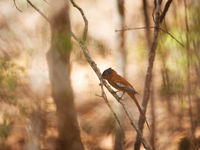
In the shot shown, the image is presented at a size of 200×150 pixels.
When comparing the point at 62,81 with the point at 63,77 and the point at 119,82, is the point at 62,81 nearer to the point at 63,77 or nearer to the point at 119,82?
the point at 63,77

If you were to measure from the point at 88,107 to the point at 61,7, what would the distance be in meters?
3.60

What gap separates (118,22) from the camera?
157 inches

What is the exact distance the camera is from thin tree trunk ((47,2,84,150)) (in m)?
3.39

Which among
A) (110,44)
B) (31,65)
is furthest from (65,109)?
(110,44)

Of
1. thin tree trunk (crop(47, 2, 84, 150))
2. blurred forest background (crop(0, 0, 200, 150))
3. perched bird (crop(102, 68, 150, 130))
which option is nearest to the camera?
perched bird (crop(102, 68, 150, 130))

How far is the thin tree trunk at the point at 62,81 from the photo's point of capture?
339 cm

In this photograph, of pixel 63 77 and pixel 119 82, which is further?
pixel 63 77

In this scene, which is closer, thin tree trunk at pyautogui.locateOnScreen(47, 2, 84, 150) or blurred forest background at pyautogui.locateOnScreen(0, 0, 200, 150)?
blurred forest background at pyautogui.locateOnScreen(0, 0, 200, 150)

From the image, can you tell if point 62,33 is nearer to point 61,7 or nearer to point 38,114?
point 61,7

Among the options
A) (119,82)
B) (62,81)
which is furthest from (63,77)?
(119,82)

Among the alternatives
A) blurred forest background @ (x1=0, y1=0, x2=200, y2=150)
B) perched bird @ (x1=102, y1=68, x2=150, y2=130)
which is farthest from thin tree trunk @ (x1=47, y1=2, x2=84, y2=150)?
perched bird @ (x1=102, y1=68, x2=150, y2=130)

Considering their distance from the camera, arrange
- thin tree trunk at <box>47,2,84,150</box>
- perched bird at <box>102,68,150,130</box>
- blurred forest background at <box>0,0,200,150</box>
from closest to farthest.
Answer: perched bird at <box>102,68,150,130</box> → blurred forest background at <box>0,0,200,150</box> → thin tree trunk at <box>47,2,84,150</box>

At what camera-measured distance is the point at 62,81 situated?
12.2 feet

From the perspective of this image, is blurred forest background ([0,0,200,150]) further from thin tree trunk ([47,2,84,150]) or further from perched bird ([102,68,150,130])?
perched bird ([102,68,150,130])
